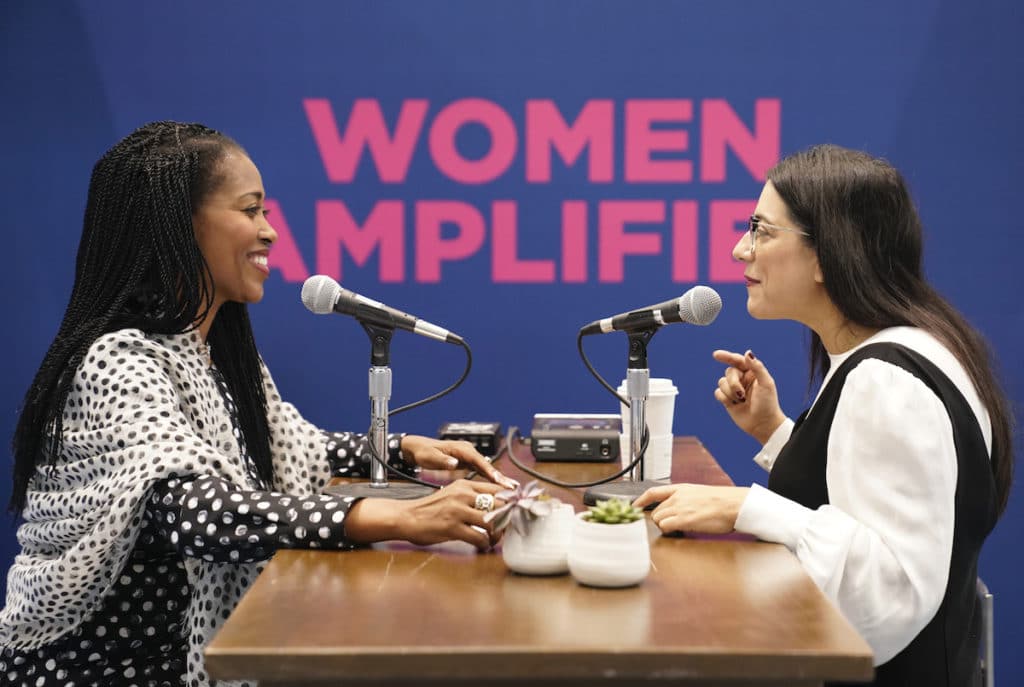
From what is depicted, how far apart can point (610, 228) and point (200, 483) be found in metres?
2.09

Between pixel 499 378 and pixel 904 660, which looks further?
pixel 499 378

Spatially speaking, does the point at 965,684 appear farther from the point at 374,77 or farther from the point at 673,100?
the point at 374,77

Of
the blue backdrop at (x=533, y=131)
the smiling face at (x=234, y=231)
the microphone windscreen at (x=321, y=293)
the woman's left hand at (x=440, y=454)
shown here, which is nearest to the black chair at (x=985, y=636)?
the woman's left hand at (x=440, y=454)

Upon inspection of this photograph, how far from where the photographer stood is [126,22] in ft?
11.7

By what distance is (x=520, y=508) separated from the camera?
65.0 inches

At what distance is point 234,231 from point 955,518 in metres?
1.45

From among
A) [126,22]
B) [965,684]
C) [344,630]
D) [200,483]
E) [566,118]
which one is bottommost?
[965,684]

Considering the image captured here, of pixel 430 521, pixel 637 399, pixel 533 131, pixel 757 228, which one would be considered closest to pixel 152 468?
pixel 430 521

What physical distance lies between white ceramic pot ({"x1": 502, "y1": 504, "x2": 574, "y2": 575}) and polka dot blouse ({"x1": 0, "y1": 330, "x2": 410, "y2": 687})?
0.97ft

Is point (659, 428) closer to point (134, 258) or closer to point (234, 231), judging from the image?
point (234, 231)

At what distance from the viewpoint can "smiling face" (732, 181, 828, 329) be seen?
2.22 metres

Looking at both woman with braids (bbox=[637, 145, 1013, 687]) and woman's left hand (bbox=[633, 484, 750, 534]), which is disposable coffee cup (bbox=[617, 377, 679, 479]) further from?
woman's left hand (bbox=[633, 484, 750, 534])

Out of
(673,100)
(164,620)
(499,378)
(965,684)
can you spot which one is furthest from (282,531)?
(673,100)

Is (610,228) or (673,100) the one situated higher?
(673,100)
